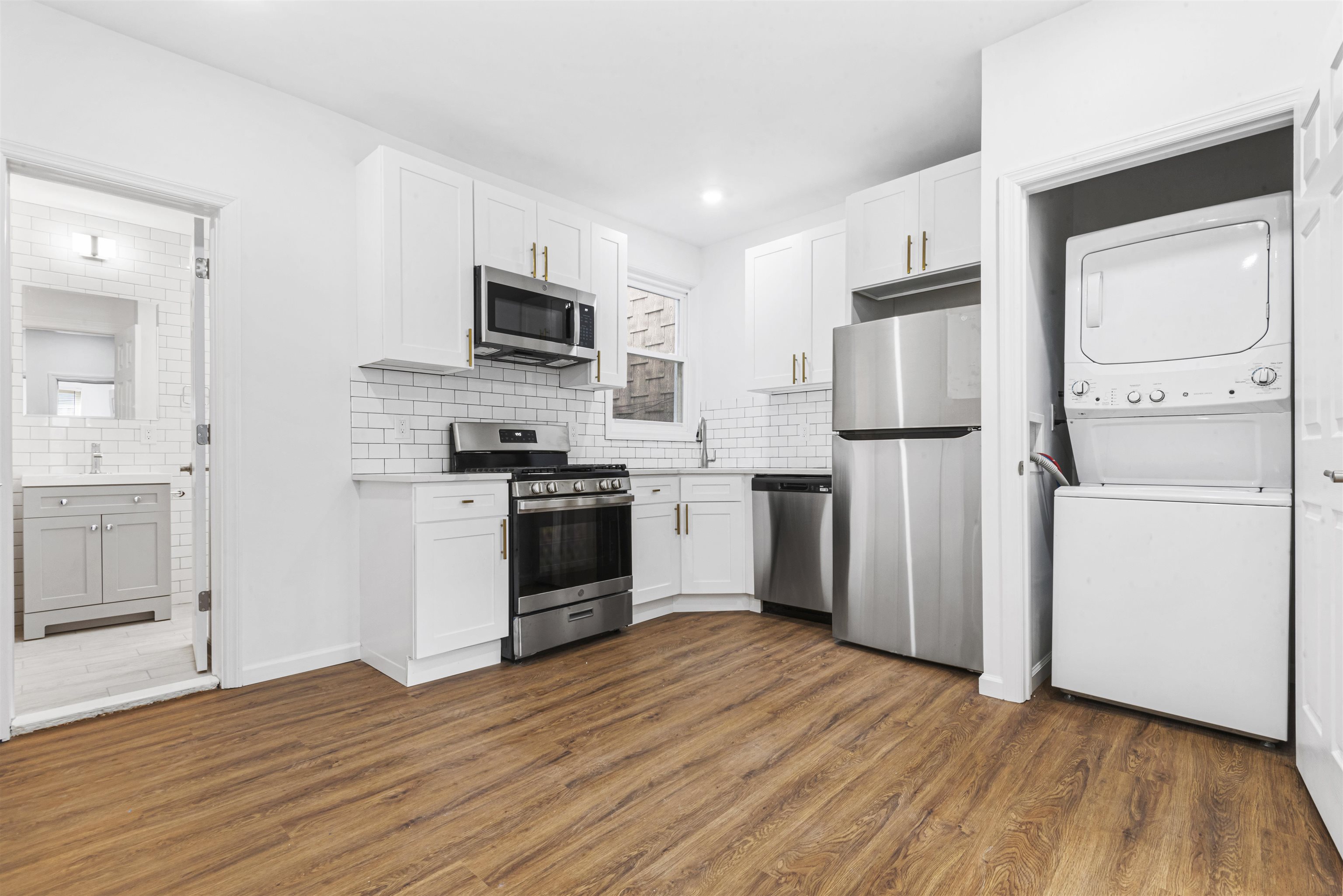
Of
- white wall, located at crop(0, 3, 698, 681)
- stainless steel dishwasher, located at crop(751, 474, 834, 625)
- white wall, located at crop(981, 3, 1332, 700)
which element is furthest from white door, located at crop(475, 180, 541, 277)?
white wall, located at crop(981, 3, 1332, 700)

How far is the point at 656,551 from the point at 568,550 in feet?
2.48

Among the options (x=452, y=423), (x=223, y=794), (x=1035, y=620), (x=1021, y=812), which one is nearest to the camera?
(x=1021, y=812)

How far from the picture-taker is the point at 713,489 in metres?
4.00

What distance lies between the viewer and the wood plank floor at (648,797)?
1.48 meters

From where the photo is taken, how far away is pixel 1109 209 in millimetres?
3150

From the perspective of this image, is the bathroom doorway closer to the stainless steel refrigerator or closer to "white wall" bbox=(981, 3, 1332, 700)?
the stainless steel refrigerator

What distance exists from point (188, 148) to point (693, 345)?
3243 mm

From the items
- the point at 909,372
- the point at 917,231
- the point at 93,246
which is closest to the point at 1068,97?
the point at 917,231

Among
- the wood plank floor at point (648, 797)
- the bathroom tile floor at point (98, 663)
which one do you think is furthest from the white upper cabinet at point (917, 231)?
the bathroom tile floor at point (98, 663)

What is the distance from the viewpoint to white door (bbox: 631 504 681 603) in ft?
12.3

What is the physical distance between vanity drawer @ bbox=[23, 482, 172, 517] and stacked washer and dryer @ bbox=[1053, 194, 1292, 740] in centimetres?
484

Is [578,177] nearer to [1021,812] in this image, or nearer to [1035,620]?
[1035,620]

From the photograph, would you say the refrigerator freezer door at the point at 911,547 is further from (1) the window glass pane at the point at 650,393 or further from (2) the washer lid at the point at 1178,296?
(1) the window glass pane at the point at 650,393

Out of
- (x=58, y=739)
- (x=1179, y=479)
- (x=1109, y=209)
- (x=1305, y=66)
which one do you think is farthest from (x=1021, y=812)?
(x=58, y=739)
